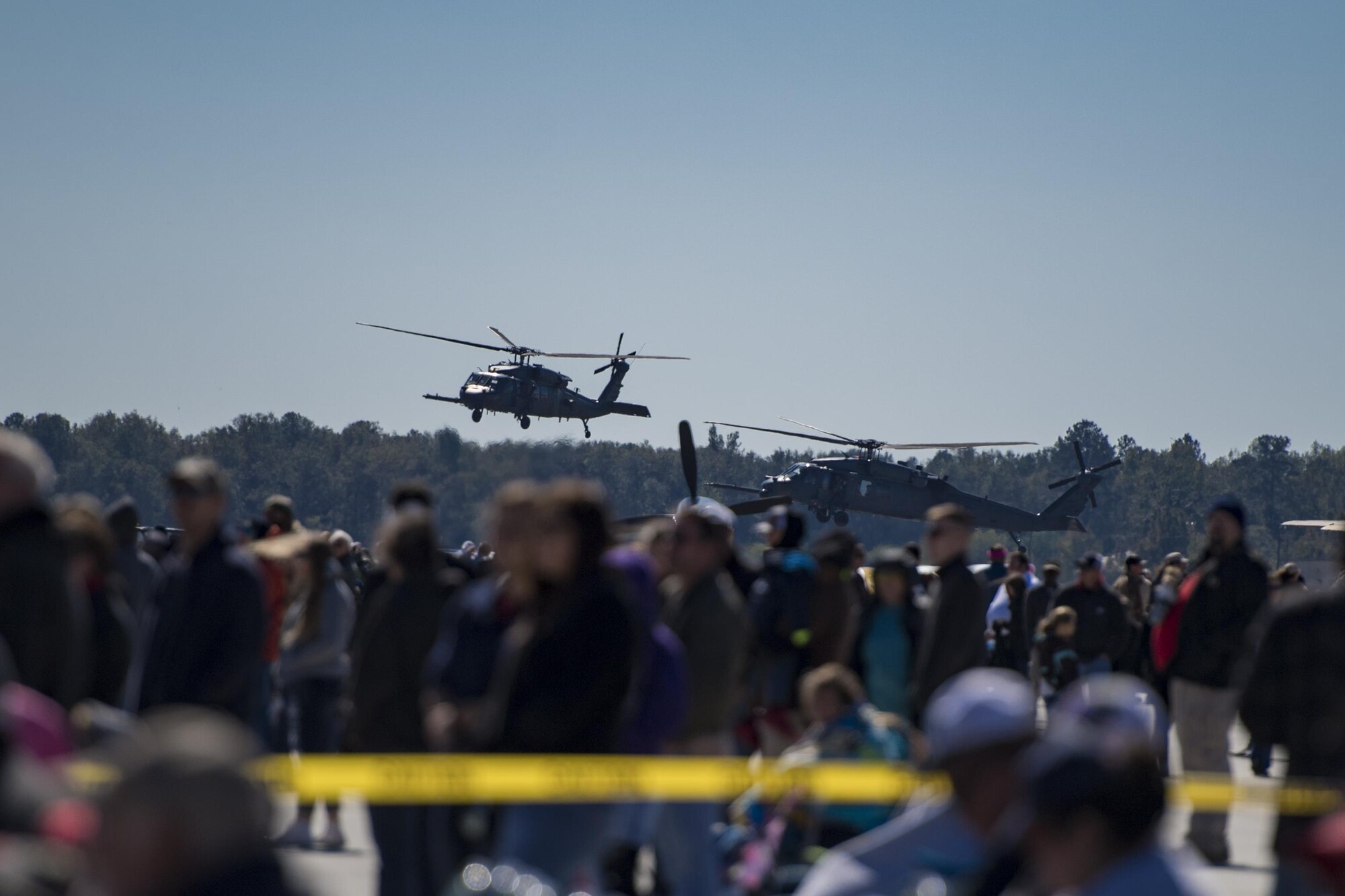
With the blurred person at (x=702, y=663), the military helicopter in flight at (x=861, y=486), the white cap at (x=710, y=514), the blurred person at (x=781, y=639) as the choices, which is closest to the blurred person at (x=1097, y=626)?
the blurred person at (x=781, y=639)

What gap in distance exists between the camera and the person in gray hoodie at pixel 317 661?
8.83 meters

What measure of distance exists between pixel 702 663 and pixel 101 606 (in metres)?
2.43

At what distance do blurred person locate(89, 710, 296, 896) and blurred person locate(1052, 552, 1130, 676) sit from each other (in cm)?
1084

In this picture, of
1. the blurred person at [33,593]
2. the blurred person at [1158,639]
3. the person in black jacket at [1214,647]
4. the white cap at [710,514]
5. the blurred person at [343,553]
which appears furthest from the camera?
the blurred person at [343,553]

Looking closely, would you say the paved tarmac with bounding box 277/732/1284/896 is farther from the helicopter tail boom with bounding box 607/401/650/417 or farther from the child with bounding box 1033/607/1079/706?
the helicopter tail boom with bounding box 607/401/650/417

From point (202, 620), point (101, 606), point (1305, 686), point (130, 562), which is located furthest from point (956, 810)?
point (130, 562)

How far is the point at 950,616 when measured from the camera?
813 cm

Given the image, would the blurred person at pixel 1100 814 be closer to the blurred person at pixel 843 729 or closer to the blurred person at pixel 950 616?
the blurred person at pixel 843 729

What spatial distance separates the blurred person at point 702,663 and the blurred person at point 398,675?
950 mm

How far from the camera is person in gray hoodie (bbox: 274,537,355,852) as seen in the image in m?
8.83

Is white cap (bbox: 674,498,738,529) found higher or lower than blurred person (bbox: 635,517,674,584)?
higher

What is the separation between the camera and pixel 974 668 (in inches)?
329

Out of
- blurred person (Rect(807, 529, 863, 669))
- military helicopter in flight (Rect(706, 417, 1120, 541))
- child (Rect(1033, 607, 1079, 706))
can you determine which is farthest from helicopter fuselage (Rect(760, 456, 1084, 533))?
blurred person (Rect(807, 529, 863, 669))

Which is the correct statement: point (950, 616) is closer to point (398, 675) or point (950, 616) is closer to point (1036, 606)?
point (398, 675)
